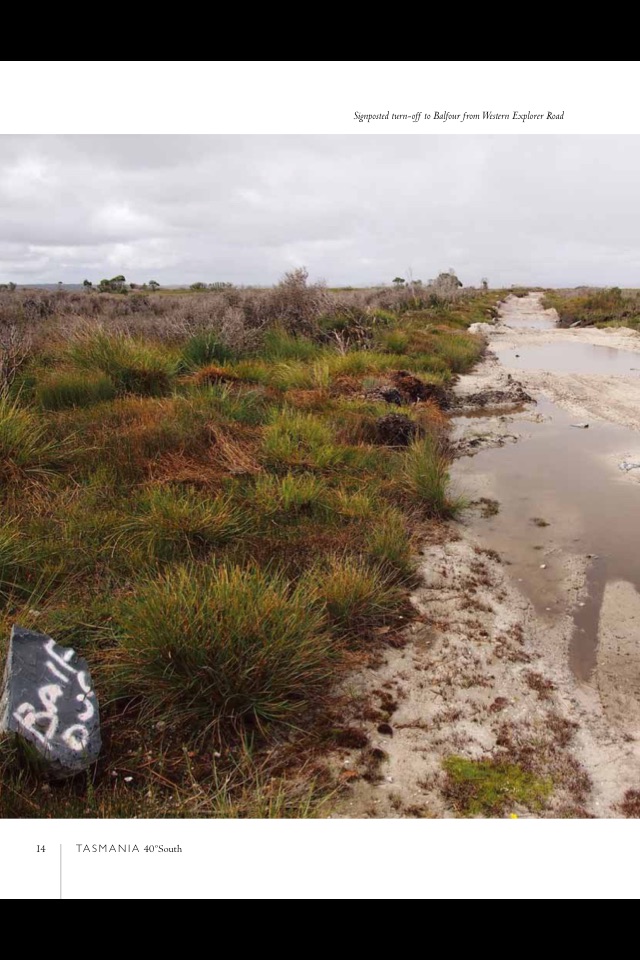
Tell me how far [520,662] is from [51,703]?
2569 millimetres

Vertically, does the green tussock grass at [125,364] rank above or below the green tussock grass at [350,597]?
above

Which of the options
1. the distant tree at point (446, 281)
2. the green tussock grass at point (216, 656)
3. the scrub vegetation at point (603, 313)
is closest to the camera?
the green tussock grass at point (216, 656)

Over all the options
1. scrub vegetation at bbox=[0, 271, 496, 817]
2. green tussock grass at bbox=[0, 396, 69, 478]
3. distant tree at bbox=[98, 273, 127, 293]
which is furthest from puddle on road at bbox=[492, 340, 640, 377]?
distant tree at bbox=[98, 273, 127, 293]

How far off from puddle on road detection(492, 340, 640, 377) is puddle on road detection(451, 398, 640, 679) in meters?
5.39

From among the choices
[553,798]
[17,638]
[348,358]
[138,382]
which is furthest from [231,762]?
[348,358]

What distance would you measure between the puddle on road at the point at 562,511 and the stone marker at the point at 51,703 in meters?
2.70

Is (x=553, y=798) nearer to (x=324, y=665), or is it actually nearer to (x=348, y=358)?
(x=324, y=665)

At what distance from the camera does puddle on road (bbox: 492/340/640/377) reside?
12742mm

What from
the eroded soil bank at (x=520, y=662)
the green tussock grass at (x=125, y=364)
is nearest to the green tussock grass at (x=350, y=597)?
the eroded soil bank at (x=520, y=662)

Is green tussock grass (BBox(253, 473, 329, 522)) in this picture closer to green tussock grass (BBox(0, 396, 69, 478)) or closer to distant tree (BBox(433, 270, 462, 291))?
green tussock grass (BBox(0, 396, 69, 478))

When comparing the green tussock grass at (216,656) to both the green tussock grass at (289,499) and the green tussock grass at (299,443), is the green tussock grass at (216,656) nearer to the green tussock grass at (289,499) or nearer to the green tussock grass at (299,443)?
the green tussock grass at (289,499)

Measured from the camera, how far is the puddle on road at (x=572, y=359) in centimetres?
1274

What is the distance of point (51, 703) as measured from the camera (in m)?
→ 2.34

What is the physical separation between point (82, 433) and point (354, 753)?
443 centimetres
